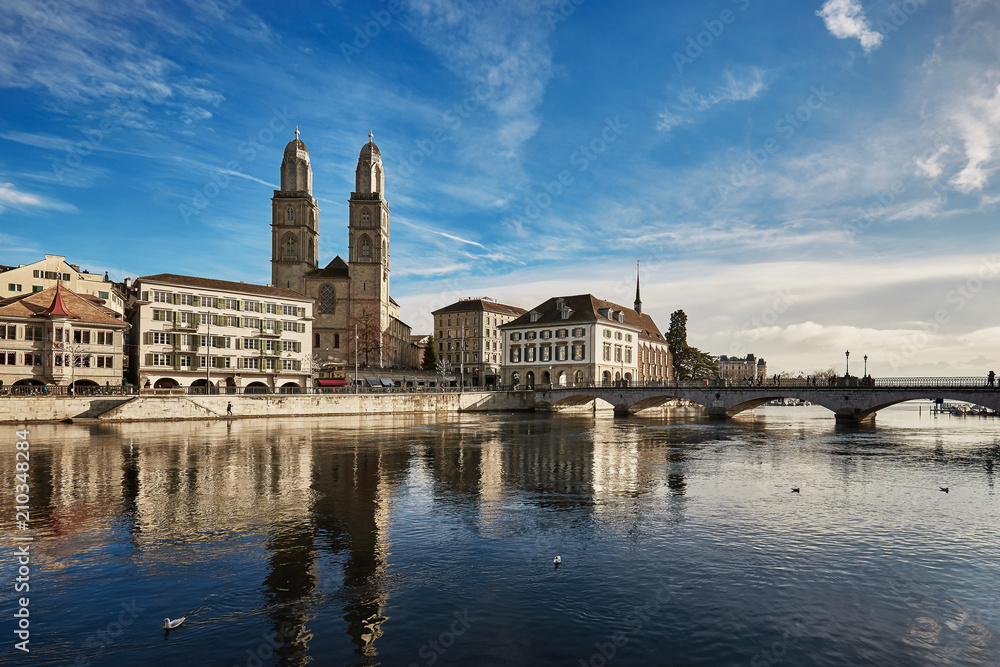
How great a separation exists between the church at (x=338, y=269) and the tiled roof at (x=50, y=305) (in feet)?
127

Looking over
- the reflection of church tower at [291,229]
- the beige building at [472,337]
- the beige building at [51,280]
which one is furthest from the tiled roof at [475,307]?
the beige building at [51,280]

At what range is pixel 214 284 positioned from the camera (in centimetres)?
7388

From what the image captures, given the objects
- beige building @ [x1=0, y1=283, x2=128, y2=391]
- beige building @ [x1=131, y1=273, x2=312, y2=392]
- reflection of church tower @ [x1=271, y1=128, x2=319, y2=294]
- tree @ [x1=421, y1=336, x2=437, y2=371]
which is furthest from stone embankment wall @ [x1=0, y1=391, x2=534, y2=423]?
tree @ [x1=421, y1=336, x2=437, y2=371]

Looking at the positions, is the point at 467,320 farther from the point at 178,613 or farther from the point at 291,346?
the point at 178,613

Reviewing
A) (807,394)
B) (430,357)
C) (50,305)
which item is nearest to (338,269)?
(430,357)

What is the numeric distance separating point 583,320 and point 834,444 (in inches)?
2092

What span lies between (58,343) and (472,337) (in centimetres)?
8475

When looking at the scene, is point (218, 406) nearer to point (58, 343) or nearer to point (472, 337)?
point (58, 343)

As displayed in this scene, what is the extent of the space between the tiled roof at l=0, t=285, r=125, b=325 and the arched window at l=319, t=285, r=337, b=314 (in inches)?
1616

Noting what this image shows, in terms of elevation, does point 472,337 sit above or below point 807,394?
above

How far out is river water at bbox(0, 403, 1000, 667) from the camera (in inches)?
369

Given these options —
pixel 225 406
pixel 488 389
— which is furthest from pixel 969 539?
pixel 488 389

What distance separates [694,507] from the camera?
19.4 metres

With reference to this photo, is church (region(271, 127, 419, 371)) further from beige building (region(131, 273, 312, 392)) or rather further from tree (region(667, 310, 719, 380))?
tree (region(667, 310, 719, 380))
